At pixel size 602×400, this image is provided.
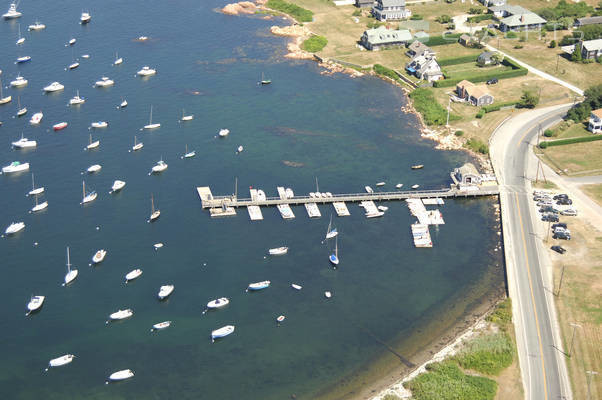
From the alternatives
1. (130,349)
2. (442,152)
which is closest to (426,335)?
(130,349)

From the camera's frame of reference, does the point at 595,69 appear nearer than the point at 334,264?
No

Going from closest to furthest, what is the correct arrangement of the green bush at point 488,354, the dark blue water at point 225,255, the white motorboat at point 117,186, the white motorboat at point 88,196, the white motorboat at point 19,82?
Answer: the green bush at point 488,354 → the dark blue water at point 225,255 → the white motorboat at point 88,196 → the white motorboat at point 117,186 → the white motorboat at point 19,82

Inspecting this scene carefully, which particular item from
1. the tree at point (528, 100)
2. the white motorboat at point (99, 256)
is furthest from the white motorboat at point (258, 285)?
the tree at point (528, 100)

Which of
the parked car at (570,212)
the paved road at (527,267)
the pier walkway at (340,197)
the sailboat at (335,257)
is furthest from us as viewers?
the pier walkway at (340,197)

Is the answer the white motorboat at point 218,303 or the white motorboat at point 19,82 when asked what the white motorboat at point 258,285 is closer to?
the white motorboat at point 218,303

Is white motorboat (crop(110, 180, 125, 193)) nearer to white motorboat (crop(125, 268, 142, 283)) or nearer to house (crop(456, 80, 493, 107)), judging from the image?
white motorboat (crop(125, 268, 142, 283))

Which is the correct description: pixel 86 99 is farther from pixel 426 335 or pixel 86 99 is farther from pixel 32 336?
pixel 426 335

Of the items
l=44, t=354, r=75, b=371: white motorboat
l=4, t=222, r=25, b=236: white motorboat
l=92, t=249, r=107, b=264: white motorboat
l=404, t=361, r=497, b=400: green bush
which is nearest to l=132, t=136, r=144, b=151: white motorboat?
l=4, t=222, r=25, b=236: white motorboat

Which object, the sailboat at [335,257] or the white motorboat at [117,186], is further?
the white motorboat at [117,186]
